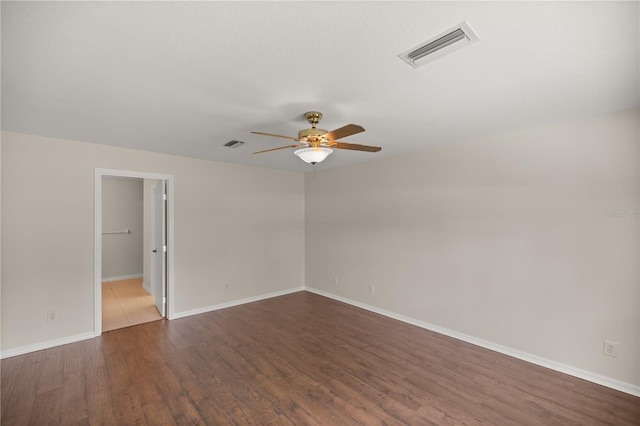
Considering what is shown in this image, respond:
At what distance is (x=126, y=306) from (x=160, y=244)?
4.60 ft

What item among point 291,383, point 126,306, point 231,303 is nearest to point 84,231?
point 126,306

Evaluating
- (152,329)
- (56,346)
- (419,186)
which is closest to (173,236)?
(152,329)

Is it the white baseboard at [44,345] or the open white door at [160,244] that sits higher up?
the open white door at [160,244]

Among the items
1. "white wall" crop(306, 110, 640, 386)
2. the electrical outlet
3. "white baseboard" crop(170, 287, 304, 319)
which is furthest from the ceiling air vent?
the electrical outlet

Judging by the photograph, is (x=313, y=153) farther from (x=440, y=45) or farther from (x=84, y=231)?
(x=84, y=231)

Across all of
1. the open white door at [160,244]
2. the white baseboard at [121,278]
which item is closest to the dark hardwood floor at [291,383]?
the open white door at [160,244]

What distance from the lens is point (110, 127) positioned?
2967mm

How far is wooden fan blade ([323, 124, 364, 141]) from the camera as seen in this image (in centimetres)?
201

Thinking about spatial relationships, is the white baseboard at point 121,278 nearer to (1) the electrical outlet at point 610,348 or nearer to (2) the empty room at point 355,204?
(2) the empty room at point 355,204

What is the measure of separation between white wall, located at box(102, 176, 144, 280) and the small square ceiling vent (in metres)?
7.34

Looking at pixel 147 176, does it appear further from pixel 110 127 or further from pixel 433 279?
pixel 433 279

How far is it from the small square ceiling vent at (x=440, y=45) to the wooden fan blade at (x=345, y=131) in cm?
50

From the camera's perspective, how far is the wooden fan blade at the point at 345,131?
2.01 metres

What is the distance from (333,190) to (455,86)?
11.3ft
